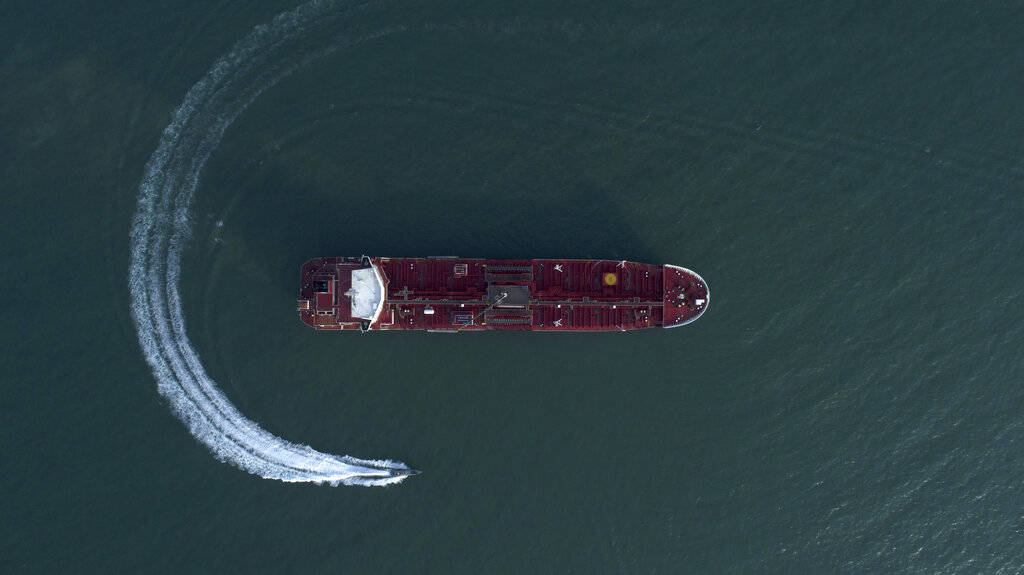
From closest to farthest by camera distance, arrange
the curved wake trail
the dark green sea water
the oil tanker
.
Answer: the oil tanker
the dark green sea water
the curved wake trail

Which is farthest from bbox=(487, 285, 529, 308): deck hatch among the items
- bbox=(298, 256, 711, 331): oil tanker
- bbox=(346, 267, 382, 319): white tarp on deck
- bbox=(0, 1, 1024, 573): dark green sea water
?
bbox=(346, 267, 382, 319): white tarp on deck

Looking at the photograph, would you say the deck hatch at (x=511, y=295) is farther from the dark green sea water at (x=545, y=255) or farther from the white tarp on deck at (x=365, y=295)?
the white tarp on deck at (x=365, y=295)

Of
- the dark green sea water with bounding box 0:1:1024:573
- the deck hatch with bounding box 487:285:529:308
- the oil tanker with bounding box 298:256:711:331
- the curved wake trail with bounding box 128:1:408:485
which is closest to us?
the deck hatch with bounding box 487:285:529:308

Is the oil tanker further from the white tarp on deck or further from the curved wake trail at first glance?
the curved wake trail

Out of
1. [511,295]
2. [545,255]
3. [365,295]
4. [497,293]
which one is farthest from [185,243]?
[545,255]

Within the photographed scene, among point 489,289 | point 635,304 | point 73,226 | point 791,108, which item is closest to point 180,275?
point 73,226

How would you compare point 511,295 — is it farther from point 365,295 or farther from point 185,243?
point 185,243

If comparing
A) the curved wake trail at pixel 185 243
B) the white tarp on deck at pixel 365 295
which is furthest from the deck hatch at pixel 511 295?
the curved wake trail at pixel 185 243
